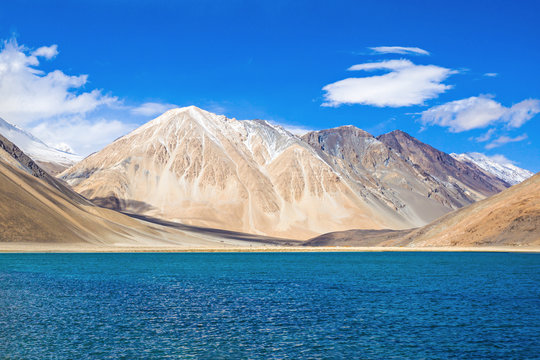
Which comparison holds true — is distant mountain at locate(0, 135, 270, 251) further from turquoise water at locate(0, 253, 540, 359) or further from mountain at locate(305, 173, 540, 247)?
mountain at locate(305, 173, 540, 247)

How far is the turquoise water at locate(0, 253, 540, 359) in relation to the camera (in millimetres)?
27266

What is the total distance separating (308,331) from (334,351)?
5002 millimetres

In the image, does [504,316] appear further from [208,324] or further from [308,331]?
[208,324]

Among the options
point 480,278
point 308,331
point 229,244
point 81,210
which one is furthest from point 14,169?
point 308,331

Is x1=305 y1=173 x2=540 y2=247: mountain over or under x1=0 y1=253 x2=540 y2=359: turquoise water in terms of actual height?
over

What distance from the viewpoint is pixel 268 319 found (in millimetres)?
35938

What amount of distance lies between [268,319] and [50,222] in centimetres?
10499

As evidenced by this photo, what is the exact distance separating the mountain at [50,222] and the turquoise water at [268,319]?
65354 mm

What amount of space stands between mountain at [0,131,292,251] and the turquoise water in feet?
214

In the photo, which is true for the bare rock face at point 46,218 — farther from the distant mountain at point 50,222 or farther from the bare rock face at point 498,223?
the bare rock face at point 498,223

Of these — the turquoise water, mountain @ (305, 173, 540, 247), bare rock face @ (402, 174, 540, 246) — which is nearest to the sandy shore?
mountain @ (305, 173, 540, 247)

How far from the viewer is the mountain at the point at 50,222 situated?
12056cm

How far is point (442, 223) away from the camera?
562 feet

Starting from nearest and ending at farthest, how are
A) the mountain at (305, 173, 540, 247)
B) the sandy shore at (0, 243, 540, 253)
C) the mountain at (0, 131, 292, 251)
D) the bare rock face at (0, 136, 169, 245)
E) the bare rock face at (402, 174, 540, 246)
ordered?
the sandy shore at (0, 243, 540, 253) < the mountain at (0, 131, 292, 251) < the bare rock face at (0, 136, 169, 245) < the bare rock face at (402, 174, 540, 246) < the mountain at (305, 173, 540, 247)
